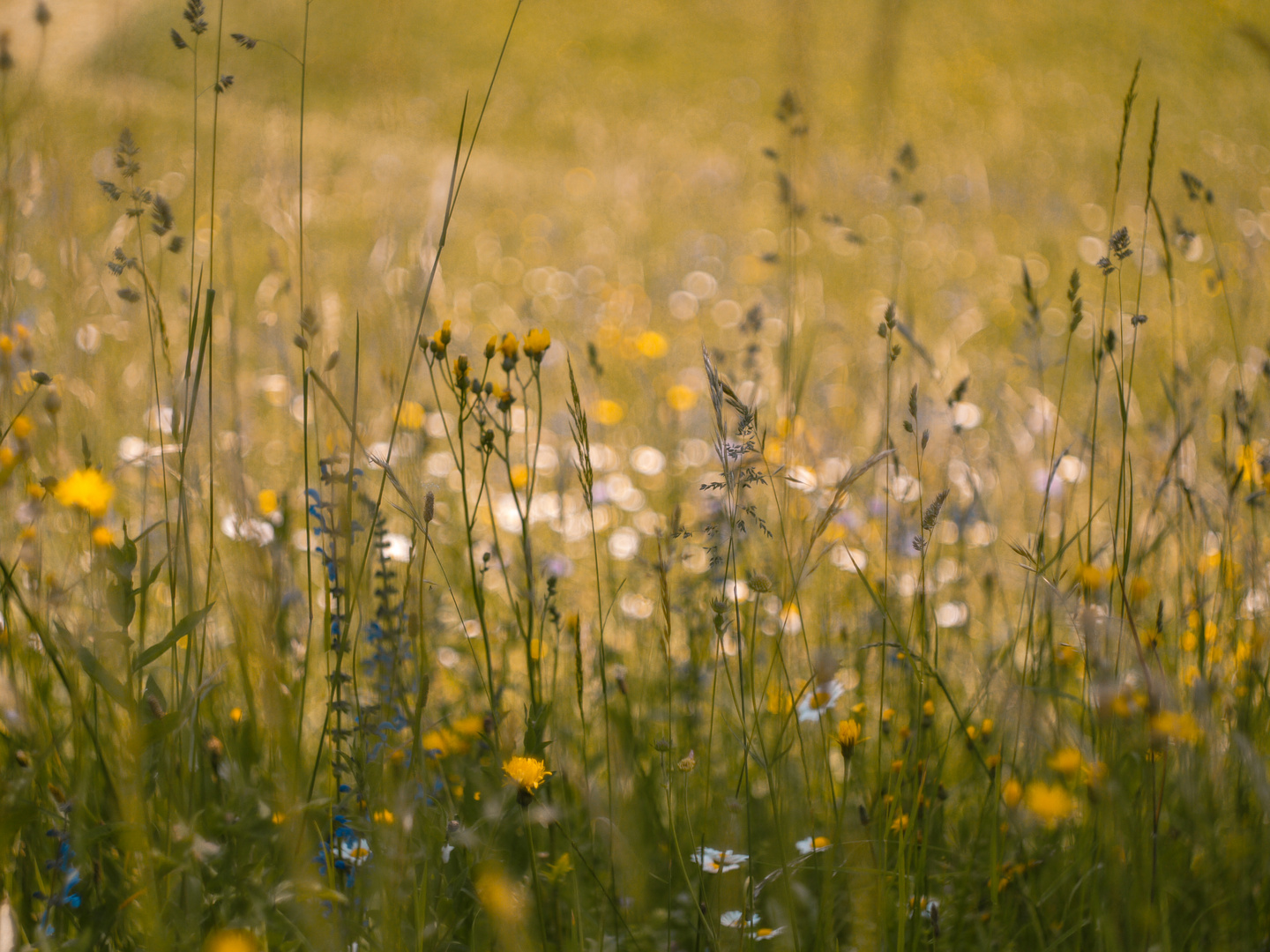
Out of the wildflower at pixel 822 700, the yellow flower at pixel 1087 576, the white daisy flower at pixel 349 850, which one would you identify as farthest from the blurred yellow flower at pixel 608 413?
the yellow flower at pixel 1087 576

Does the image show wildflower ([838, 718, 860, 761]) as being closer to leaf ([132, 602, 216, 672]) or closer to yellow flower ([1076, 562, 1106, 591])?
yellow flower ([1076, 562, 1106, 591])

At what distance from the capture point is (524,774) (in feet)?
2.76

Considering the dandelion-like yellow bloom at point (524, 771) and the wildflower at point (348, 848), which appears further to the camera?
the wildflower at point (348, 848)

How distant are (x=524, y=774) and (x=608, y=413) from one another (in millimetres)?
1983

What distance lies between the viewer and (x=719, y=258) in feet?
17.3

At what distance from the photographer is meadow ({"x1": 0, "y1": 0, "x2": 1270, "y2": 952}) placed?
825 mm

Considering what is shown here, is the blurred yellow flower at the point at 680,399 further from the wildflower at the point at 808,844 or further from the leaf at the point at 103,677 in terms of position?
the leaf at the point at 103,677

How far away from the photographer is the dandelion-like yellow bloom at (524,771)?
831 millimetres

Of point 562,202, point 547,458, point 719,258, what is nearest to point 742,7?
point 562,202

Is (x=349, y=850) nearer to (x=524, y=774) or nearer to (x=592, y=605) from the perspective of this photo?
(x=524, y=774)

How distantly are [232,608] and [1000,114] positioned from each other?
841 centimetres

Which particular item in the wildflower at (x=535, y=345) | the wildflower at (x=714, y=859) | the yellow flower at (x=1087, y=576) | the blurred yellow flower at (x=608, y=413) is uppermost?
the blurred yellow flower at (x=608, y=413)

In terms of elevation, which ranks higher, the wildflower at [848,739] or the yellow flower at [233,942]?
the wildflower at [848,739]

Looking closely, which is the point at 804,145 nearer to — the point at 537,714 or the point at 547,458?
the point at 537,714
